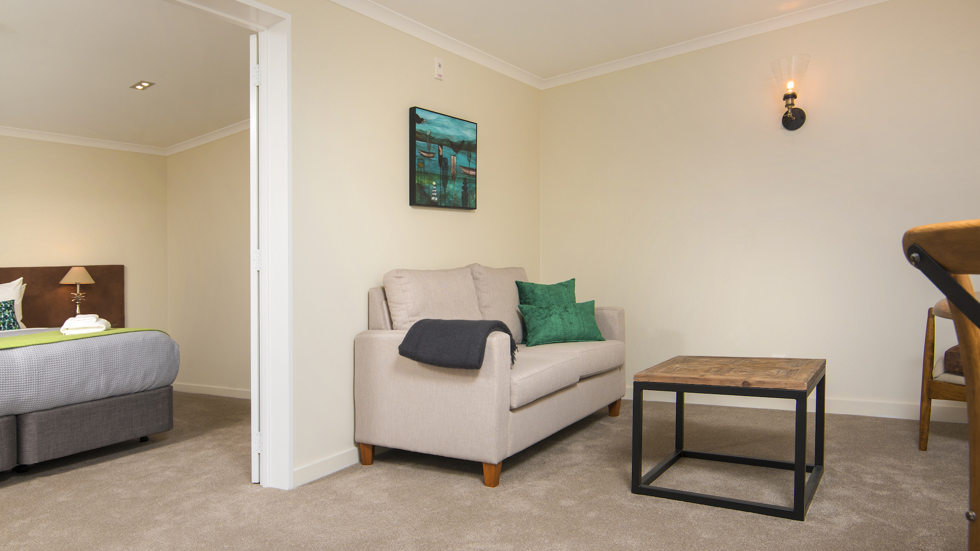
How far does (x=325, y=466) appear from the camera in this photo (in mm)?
2844

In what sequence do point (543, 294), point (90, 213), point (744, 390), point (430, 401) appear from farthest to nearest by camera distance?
1. point (90, 213)
2. point (543, 294)
3. point (430, 401)
4. point (744, 390)

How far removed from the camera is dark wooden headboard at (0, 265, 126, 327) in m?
5.25

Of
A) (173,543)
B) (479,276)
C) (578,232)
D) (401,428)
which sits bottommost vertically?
(173,543)

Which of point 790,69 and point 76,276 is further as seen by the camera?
point 76,276

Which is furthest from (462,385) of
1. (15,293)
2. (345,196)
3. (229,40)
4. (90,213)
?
(90,213)

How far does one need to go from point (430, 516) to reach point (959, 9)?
383cm

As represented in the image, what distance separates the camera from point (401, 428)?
2795 millimetres

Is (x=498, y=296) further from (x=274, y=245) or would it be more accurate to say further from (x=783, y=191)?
(x=783, y=191)

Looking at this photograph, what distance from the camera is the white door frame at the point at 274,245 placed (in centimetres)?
269

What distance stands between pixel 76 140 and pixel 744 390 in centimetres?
604

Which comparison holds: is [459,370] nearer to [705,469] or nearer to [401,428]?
[401,428]

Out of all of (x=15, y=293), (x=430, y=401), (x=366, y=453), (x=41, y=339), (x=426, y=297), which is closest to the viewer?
(x=430, y=401)

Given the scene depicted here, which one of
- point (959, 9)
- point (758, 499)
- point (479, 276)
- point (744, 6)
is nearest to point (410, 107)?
point (479, 276)

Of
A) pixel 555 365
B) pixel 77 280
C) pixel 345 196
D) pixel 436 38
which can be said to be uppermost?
pixel 436 38
